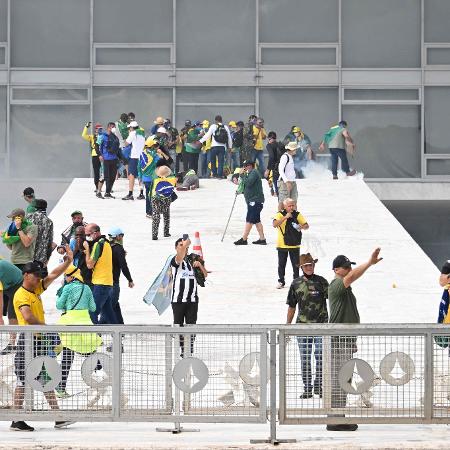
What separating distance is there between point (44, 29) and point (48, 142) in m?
2.39

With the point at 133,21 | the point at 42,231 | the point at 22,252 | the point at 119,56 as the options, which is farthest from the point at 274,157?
the point at 22,252

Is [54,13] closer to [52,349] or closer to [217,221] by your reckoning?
[217,221]

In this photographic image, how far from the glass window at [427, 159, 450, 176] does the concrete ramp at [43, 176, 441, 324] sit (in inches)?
149

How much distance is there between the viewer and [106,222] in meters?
24.7

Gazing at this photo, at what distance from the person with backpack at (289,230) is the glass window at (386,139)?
1351 centimetres

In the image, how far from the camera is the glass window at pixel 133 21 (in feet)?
109

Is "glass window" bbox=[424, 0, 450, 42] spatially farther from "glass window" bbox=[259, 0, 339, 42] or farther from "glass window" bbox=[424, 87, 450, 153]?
"glass window" bbox=[259, 0, 339, 42]

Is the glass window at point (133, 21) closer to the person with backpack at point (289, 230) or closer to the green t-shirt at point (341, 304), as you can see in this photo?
the person with backpack at point (289, 230)

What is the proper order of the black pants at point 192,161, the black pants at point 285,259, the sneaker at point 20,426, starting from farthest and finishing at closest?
the black pants at point 192,161 < the black pants at point 285,259 < the sneaker at point 20,426

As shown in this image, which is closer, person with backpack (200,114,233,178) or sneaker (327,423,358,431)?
sneaker (327,423,358,431)

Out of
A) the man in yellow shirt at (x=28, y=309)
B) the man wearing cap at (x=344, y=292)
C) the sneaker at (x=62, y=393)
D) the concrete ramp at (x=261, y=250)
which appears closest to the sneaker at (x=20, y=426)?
the man in yellow shirt at (x=28, y=309)

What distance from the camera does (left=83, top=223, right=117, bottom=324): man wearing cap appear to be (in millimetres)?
16656

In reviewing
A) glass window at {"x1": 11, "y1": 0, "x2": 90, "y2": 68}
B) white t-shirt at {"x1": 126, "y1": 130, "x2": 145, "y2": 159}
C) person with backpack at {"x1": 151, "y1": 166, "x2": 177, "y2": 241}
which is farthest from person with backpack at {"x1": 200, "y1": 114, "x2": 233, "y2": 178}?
person with backpack at {"x1": 151, "y1": 166, "x2": 177, "y2": 241}

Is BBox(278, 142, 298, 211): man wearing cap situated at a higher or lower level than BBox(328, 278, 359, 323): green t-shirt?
higher
